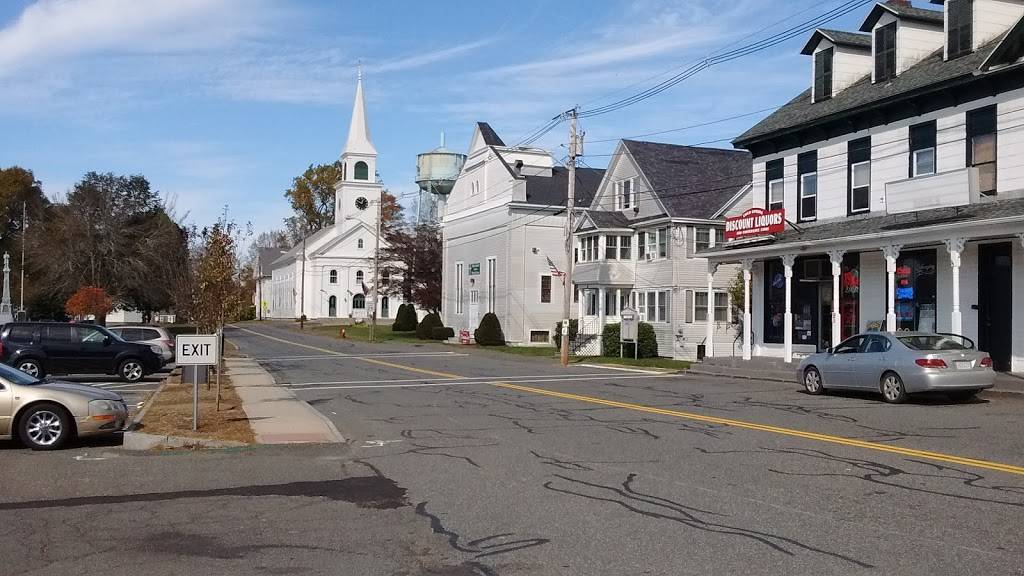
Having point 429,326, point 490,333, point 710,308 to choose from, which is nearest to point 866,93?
point 710,308

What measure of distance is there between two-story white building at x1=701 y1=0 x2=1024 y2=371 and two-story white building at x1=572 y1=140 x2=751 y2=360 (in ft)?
31.8

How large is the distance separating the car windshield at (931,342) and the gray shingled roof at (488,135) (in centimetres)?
4289

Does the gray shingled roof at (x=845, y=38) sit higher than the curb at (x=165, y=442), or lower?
higher

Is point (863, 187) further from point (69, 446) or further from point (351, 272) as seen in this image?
point (351, 272)

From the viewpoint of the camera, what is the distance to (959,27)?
25625 mm

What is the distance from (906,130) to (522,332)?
32.0 meters

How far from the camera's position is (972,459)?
11617 millimetres

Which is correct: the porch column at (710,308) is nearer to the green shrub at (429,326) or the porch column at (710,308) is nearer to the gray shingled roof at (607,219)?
the gray shingled roof at (607,219)

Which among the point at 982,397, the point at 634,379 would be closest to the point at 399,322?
the point at 634,379

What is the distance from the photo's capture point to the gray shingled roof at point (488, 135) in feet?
197

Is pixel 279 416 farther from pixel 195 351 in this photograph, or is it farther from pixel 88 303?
pixel 88 303

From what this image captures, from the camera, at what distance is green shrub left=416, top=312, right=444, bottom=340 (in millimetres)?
63562

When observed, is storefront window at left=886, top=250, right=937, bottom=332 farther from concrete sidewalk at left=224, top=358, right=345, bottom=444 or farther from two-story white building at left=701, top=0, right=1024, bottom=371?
concrete sidewalk at left=224, top=358, right=345, bottom=444

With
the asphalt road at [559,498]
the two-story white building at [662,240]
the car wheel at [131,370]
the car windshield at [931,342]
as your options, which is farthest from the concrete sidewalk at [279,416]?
the two-story white building at [662,240]
